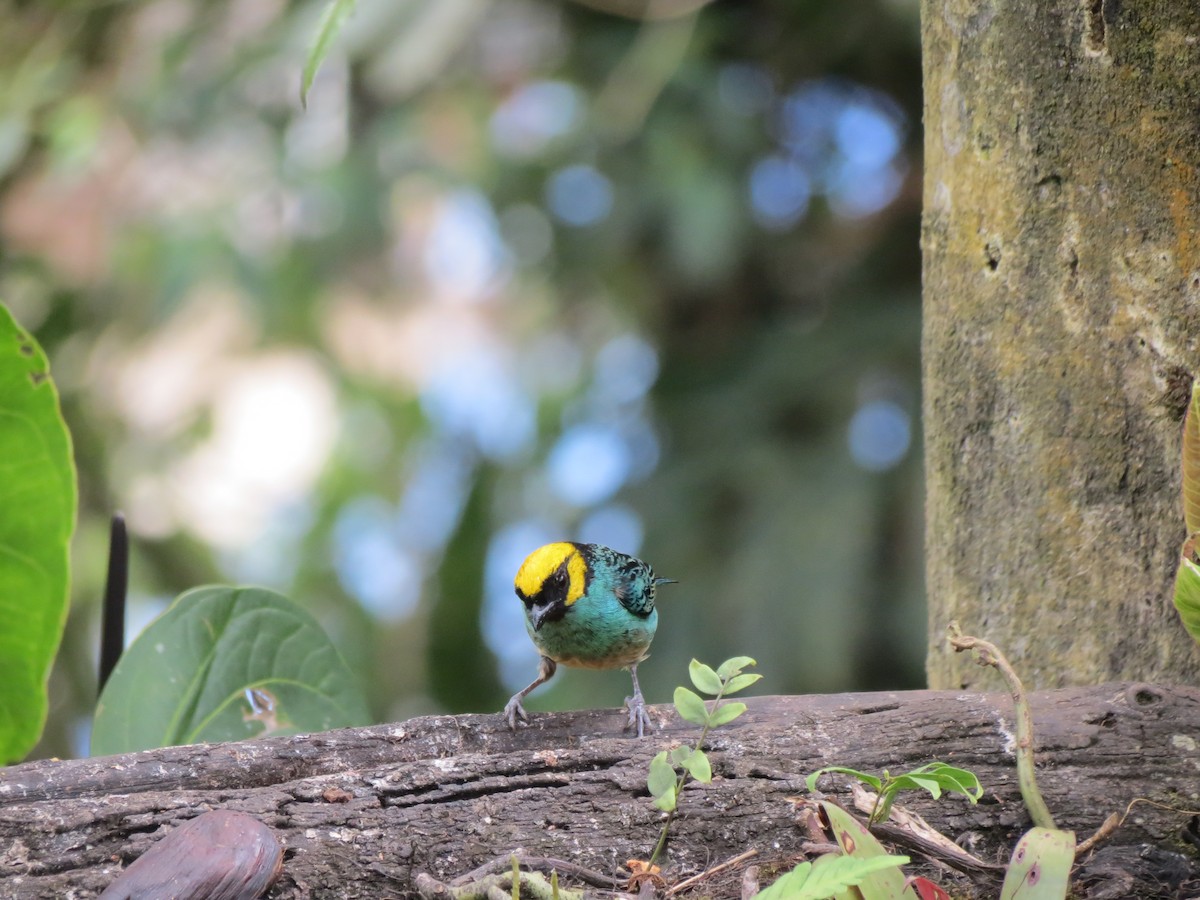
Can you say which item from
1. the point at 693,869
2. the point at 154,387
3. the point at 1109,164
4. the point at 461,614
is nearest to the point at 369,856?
the point at 693,869

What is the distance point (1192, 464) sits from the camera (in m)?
1.88

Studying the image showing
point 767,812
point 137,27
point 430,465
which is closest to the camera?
point 767,812

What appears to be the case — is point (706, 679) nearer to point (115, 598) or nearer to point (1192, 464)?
point (1192, 464)

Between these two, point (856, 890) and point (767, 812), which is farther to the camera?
point (767, 812)

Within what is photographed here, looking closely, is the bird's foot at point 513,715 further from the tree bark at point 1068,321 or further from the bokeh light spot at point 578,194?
the bokeh light spot at point 578,194

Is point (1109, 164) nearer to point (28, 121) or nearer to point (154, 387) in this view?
point (28, 121)

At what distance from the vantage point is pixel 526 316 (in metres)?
8.77

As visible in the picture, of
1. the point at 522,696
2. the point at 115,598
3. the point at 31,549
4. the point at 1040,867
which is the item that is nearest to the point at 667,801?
the point at 1040,867

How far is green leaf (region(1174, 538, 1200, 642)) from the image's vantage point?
1754mm

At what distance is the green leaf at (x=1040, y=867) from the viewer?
1.56 m

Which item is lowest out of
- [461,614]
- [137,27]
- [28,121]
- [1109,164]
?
[461,614]

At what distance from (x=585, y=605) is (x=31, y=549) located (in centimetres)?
126

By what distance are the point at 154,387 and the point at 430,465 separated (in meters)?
2.06

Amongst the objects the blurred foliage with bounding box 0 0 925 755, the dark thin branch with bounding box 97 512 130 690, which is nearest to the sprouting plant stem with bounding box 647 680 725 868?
the dark thin branch with bounding box 97 512 130 690
